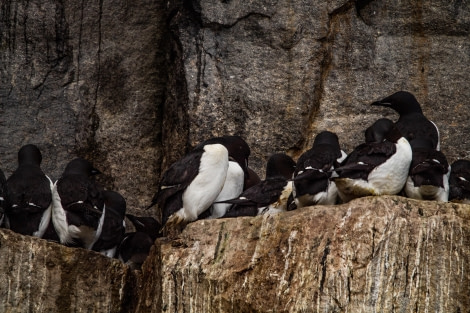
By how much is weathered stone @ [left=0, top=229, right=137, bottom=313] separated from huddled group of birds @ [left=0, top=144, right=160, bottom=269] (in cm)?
41

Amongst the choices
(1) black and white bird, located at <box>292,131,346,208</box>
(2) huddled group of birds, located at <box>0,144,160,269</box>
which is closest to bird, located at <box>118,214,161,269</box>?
(2) huddled group of birds, located at <box>0,144,160,269</box>

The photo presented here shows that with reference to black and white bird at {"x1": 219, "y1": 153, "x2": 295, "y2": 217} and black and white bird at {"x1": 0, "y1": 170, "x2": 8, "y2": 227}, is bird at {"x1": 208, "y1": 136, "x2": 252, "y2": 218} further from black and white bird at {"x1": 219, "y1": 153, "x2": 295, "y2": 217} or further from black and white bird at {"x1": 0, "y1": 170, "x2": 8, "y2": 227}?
black and white bird at {"x1": 0, "y1": 170, "x2": 8, "y2": 227}

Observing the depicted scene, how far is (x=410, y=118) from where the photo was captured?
10289 millimetres

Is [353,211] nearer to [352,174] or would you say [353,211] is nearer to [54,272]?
[352,174]

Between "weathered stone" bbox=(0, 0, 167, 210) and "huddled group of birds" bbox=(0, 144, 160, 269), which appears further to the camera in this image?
"weathered stone" bbox=(0, 0, 167, 210)

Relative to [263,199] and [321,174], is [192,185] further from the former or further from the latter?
[321,174]

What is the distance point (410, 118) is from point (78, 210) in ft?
10.3

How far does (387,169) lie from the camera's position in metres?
8.55

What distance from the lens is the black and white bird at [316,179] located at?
342 inches

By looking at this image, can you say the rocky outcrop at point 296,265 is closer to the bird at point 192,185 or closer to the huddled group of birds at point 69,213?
the huddled group of birds at point 69,213

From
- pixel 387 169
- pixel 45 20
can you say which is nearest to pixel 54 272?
pixel 387 169

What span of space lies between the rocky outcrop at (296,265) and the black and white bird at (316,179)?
451mm

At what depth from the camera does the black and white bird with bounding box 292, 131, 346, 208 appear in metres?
8.68

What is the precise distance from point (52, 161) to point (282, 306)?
415 centimetres
